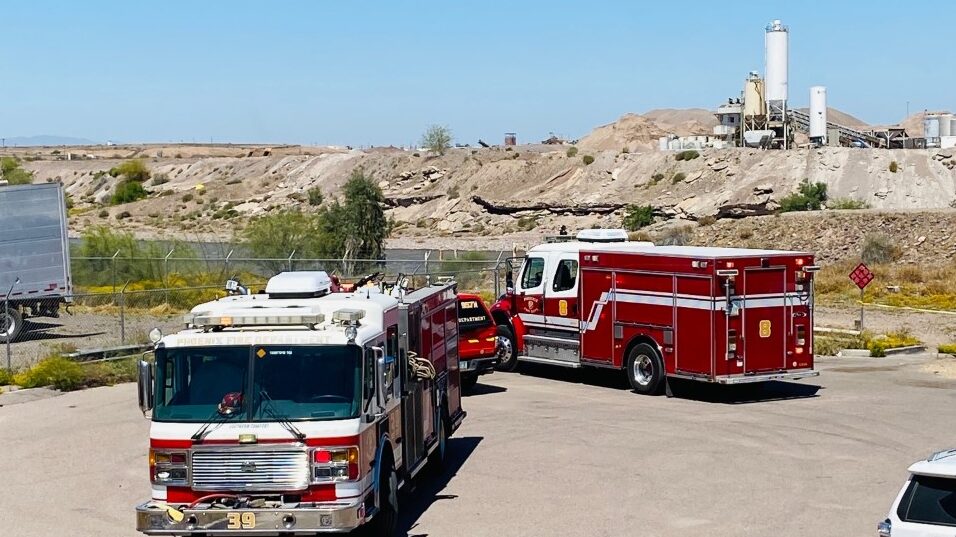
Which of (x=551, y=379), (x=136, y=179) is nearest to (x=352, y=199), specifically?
(x=551, y=379)

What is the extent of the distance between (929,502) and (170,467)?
667 centimetres

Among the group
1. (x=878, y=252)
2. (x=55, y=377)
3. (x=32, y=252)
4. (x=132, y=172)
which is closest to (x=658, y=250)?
(x=55, y=377)

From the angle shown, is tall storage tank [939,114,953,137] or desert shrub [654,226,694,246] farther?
tall storage tank [939,114,953,137]

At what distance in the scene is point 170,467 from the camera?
38.3 ft

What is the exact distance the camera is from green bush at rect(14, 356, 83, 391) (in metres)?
25.4

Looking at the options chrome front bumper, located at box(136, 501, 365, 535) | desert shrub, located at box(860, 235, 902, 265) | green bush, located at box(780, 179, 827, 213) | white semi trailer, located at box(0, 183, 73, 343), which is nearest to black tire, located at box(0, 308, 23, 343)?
white semi trailer, located at box(0, 183, 73, 343)

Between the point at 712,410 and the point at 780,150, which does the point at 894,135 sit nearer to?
the point at 780,150

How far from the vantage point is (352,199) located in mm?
62688

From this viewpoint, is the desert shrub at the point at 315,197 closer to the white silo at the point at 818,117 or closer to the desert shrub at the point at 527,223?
the desert shrub at the point at 527,223

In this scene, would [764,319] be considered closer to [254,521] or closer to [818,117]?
[254,521]

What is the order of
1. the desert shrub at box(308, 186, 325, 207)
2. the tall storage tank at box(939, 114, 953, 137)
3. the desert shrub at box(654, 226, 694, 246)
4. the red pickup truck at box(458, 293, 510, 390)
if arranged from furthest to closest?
1. the desert shrub at box(308, 186, 325, 207)
2. the tall storage tank at box(939, 114, 953, 137)
3. the desert shrub at box(654, 226, 694, 246)
4. the red pickup truck at box(458, 293, 510, 390)

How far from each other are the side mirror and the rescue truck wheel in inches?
521

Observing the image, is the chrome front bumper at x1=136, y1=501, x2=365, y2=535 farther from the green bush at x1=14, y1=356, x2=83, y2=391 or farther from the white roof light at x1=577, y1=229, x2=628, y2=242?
the white roof light at x1=577, y1=229, x2=628, y2=242

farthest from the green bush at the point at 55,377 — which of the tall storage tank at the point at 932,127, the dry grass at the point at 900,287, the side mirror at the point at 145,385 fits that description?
the tall storage tank at the point at 932,127
